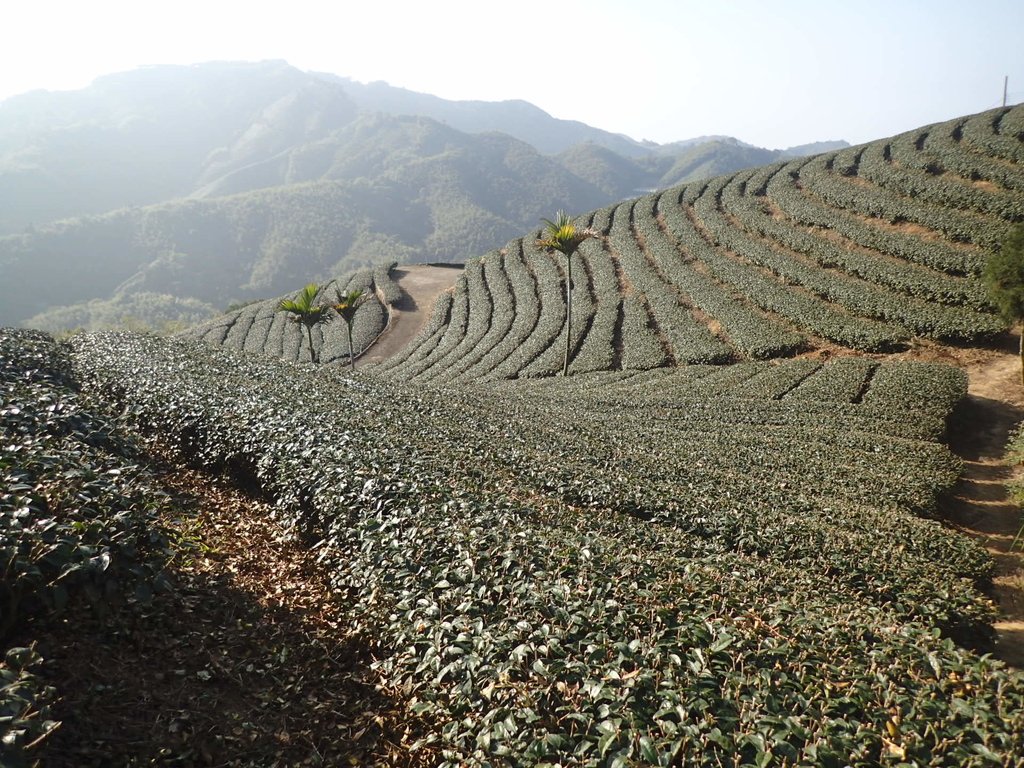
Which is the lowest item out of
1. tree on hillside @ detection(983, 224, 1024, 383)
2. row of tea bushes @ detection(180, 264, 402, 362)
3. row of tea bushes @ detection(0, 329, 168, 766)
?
row of tea bushes @ detection(180, 264, 402, 362)

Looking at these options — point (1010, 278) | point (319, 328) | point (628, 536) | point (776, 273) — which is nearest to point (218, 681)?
point (628, 536)

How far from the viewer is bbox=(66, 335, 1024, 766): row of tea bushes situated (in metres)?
3.19

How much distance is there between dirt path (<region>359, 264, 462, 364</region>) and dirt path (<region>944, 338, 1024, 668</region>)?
31.8 m

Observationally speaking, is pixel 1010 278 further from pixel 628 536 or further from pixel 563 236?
pixel 628 536

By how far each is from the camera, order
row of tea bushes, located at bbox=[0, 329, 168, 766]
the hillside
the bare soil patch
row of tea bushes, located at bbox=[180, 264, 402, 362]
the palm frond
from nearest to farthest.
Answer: row of tea bushes, located at bbox=[0, 329, 168, 766]
the bare soil patch
the palm frond
the hillside
row of tea bushes, located at bbox=[180, 264, 402, 362]

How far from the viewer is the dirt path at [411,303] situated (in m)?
41.3

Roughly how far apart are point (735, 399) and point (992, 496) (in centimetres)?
732

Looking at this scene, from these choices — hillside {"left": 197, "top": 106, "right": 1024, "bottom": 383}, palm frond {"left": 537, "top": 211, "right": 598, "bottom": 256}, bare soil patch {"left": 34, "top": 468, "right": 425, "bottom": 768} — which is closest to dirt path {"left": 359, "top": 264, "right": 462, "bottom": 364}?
hillside {"left": 197, "top": 106, "right": 1024, "bottom": 383}

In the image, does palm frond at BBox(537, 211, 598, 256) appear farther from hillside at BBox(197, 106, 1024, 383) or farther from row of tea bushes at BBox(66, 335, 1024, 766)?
row of tea bushes at BBox(66, 335, 1024, 766)

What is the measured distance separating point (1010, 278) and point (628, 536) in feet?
58.2

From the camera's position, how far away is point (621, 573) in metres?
4.79

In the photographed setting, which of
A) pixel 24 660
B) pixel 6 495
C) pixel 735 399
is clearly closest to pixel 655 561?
pixel 24 660

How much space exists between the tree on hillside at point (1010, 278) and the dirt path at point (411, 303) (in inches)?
1262

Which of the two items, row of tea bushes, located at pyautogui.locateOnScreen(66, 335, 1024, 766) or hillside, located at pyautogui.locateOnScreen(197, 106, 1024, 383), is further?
hillside, located at pyautogui.locateOnScreen(197, 106, 1024, 383)
